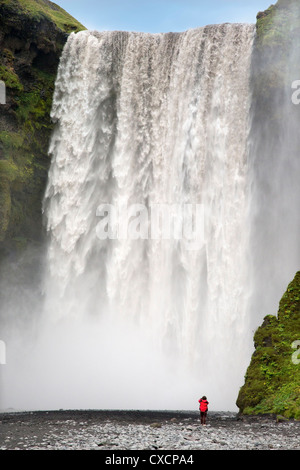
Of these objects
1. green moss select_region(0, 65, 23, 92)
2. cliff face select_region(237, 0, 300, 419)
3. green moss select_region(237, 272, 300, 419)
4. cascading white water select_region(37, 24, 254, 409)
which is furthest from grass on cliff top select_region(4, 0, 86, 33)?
green moss select_region(237, 272, 300, 419)

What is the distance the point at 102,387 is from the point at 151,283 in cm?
907

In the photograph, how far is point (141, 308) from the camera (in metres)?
39.8

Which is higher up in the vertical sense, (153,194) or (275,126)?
(275,126)

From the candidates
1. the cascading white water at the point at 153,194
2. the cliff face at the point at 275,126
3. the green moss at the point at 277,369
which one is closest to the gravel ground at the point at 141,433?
the green moss at the point at 277,369

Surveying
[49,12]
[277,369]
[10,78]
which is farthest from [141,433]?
[49,12]

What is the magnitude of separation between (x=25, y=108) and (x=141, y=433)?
3051cm

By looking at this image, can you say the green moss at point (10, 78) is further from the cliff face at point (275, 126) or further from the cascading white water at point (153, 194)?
the cliff face at point (275, 126)

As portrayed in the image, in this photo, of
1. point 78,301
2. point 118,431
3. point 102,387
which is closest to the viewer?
point 118,431

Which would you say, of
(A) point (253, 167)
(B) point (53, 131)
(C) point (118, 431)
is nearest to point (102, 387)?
(C) point (118, 431)

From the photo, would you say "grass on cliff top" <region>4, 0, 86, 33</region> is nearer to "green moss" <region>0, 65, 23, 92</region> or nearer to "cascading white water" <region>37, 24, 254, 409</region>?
"cascading white water" <region>37, 24, 254, 409</region>

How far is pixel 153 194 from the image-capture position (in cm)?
4141

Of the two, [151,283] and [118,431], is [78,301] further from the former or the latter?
[118,431]

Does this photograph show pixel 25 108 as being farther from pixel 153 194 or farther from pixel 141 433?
pixel 141 433

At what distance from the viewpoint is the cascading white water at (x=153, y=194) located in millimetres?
36906
